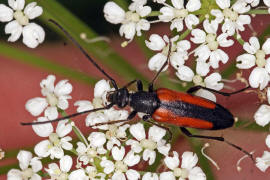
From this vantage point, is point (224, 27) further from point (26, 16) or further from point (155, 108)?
point (26, 16)

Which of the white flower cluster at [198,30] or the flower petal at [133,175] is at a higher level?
the white flower cluster at [198,30]

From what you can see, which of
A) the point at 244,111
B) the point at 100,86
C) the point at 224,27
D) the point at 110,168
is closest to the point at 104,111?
the point at 100,86

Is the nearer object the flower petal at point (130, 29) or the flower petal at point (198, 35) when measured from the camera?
the flower petal at point (198, 35)

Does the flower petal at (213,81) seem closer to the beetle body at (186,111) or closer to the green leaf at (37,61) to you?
the beetle body at (186,111)

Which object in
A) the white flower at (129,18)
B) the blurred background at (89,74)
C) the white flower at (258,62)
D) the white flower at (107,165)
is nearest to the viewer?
the white flower at (107,165)

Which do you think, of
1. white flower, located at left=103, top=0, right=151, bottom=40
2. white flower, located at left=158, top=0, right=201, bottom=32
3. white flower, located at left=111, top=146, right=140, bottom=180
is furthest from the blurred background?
white flower, located at left=158, top=0, right=201, bottom=32

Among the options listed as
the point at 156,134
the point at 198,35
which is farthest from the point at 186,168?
the point at 198,35

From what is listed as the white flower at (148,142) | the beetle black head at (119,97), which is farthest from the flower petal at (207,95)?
the beetle black head at (119,97)
